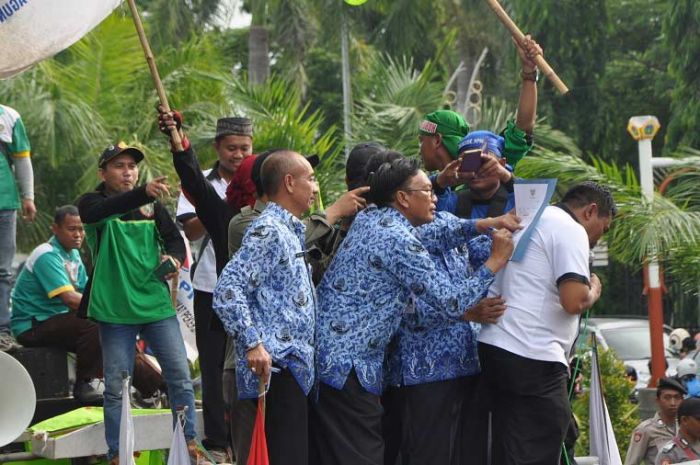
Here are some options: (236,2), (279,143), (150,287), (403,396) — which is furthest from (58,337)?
(236,2)

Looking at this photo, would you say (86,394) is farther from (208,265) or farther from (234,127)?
(234,127)

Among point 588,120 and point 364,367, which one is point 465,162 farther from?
point 588,120

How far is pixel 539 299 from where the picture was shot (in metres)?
5.90

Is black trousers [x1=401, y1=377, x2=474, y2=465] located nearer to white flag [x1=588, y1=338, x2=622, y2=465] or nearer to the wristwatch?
white flag [x1=588, y1=338, x2=622, y2=465]

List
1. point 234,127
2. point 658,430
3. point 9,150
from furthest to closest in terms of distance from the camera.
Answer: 1. point 658,430
2. point 9,150
3. point 234,127

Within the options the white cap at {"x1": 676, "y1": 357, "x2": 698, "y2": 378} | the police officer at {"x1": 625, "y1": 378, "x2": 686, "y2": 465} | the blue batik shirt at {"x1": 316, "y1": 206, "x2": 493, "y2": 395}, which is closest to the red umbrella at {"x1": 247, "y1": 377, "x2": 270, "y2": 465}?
the blue batik shirt at {"x1": 316, "y1": 206, "x2": 493, "y2": 395}

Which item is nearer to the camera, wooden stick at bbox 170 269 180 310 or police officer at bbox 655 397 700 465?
wooden stick at bbox 170 269 180 310

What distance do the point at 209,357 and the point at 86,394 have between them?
151cm

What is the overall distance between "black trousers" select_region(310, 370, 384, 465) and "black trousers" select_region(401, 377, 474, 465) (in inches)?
6.7

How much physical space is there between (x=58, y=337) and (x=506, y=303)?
3.73m

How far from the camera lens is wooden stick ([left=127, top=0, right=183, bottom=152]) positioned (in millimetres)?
6160

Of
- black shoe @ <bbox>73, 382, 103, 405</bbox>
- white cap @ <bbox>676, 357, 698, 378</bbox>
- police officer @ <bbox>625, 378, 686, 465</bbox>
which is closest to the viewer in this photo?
black shoe @ <bbox>73, 382, 103, 405</bbox>

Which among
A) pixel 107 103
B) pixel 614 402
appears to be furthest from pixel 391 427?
pixel 107 103

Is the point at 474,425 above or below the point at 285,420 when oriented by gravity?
below
